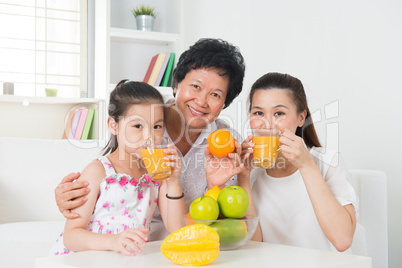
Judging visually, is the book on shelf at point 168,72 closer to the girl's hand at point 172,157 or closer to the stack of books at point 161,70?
the stack of books at point 161,70

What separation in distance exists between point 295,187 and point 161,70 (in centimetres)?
253

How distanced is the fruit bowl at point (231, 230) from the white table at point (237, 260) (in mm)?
23

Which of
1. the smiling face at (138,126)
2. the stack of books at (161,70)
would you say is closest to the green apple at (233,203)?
the smiling face at (138,126)

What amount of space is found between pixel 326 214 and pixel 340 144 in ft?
4.62

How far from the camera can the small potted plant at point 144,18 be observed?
162 inches

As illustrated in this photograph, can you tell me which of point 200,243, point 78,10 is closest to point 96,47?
point 78,10

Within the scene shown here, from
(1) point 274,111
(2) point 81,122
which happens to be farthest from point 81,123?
(1) point 274,111

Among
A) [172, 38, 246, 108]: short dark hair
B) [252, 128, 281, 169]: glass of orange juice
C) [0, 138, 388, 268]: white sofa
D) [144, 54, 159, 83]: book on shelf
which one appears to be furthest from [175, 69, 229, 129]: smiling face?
[144, 54, 159, 83]: book on shelf

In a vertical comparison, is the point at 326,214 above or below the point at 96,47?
below

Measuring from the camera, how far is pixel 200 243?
1.06 metres

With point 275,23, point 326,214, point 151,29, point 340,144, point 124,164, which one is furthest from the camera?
point 151,29

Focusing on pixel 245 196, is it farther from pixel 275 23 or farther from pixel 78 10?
pixel 78 10

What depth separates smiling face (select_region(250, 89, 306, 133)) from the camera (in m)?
1.75

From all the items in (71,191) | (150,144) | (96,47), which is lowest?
(71,191)
